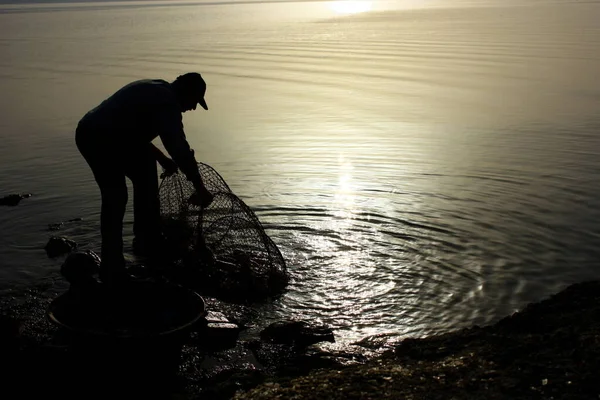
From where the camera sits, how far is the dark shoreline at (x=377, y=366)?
385cm

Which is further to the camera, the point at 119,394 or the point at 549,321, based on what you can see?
the point at 549,321

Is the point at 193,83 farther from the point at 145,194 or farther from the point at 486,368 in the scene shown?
the point at 486,368

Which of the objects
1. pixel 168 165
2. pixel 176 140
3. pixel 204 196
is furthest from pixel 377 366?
pixel 168 165

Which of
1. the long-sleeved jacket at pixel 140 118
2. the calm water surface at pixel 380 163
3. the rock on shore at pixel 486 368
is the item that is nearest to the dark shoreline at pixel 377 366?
the rock on shore at pixel 486 368

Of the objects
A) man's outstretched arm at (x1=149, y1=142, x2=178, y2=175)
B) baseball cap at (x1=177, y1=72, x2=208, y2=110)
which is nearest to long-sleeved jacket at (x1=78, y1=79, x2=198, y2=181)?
baseball cap at (x1=177, y1=72, x2=208, y2=110)

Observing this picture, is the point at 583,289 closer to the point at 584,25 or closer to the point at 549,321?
the point at 549,321

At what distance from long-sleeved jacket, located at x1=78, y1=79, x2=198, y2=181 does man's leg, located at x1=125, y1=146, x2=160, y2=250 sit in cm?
43

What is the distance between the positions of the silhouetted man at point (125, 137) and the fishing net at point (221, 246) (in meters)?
0.91

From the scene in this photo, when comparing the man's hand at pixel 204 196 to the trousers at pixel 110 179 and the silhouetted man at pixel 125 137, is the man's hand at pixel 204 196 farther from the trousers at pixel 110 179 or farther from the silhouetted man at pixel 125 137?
the trousers at pixel 110 179

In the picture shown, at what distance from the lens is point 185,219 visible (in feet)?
22.3

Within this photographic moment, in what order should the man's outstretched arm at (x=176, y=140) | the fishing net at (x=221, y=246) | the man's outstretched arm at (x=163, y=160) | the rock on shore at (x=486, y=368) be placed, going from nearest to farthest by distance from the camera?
the rock on shore at (x=486, y=368) → the man's outstretched arm at (x=176, y=140) → the man's outstretched arm at (x=163, y=160) → the fishing net at (x=221, y=246)

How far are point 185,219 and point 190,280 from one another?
0.76 metres

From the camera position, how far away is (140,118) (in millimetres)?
5117

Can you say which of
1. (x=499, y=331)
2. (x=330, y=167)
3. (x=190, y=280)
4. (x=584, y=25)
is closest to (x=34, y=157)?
(x=330, y=167)
